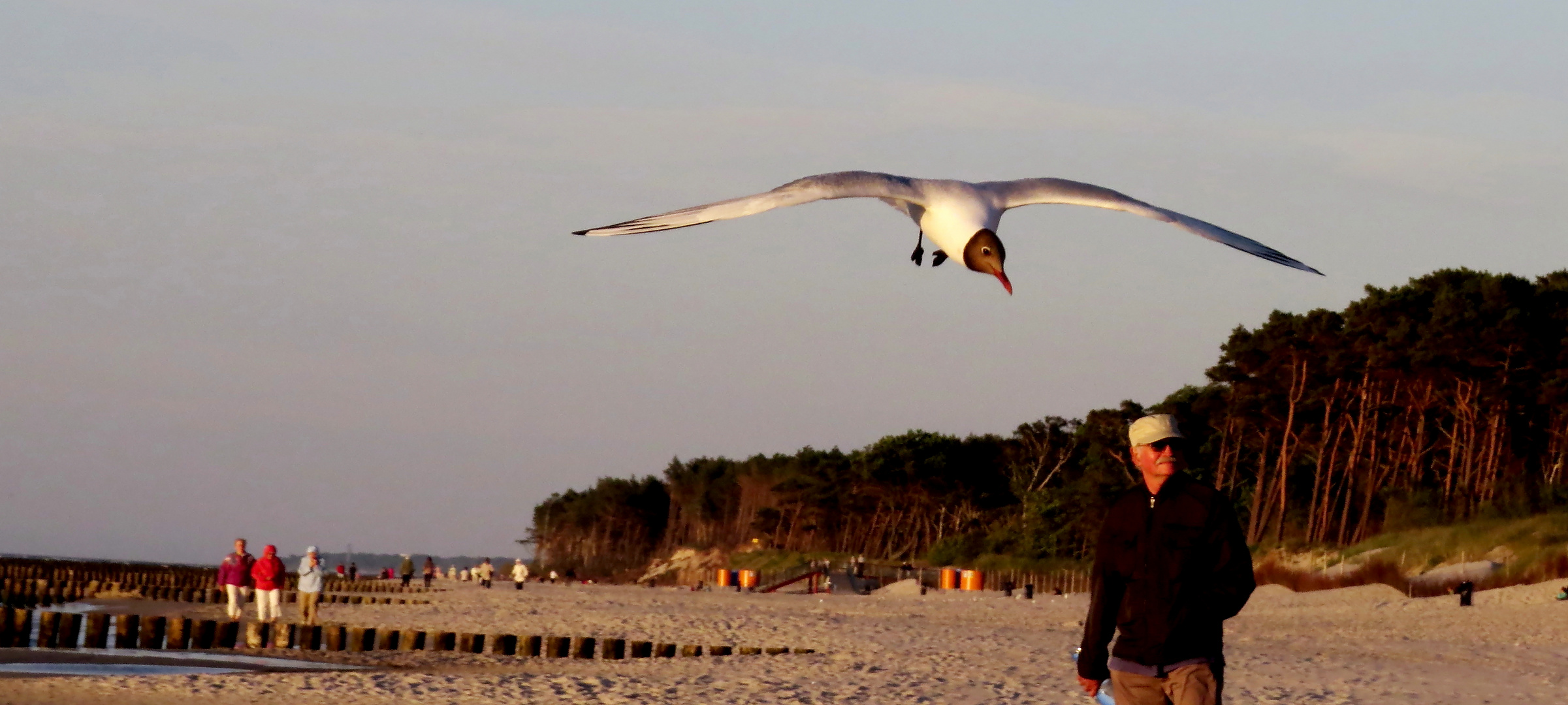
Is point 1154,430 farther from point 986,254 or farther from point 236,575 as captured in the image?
point 236,575

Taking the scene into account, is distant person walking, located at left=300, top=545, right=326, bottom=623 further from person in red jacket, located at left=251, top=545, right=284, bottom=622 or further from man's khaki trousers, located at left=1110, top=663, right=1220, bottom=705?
man's khaki trousers, located at left=1110, top=663, right=1220, bottom=705

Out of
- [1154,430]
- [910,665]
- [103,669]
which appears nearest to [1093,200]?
[910,665]

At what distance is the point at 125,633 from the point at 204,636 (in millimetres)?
1068

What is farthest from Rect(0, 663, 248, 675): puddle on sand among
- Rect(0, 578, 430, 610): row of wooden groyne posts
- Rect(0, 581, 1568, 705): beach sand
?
Rect(0, 578, 430, 610): row of wooden groyne posts

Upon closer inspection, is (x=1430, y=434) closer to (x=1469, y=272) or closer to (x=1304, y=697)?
(x=1469, y=272)

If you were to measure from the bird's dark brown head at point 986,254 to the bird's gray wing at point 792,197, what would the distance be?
977 millimetres

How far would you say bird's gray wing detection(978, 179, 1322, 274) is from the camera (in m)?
14.6

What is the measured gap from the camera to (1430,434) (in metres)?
65.8

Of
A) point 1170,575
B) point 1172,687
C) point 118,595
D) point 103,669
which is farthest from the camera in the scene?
point 118,595

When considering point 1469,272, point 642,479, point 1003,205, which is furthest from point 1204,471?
point 642,479

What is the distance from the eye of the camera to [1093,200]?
1542 cm

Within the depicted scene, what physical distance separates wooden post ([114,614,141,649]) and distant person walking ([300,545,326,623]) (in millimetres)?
3409

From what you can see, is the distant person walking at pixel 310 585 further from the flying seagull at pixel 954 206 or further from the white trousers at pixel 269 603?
the flying seagull at pixel 954 206

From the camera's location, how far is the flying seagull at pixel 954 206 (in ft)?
44.5
